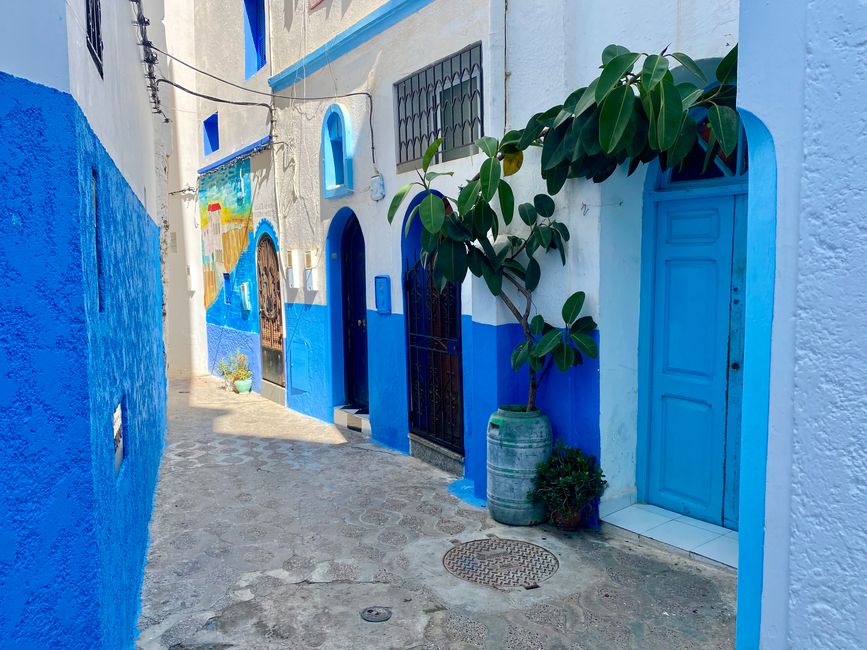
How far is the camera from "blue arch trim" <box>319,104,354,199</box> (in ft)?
24.9

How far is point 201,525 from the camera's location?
5.34 meters

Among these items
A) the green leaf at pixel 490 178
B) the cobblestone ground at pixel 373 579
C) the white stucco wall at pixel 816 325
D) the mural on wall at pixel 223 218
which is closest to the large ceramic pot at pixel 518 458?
the cobblestone ground at pixel 373 579

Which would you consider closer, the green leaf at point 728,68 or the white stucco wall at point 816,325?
the white stucco wall at point 816,325

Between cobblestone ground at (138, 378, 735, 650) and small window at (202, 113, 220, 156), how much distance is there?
26.7ft

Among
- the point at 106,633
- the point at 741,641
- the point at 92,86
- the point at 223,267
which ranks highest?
the point at 92,86

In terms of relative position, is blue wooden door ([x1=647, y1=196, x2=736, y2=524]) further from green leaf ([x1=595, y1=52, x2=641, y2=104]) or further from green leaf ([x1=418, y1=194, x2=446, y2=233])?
green leaf ([x1=418, y1=194, x2=446, y2=233])

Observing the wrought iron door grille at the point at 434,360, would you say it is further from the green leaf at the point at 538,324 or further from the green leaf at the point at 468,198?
the green leaf at the point at 468,198

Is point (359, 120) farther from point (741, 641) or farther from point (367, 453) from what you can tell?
point (741, 641)

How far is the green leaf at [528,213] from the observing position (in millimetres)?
4801

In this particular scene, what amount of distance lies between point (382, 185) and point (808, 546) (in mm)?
5845

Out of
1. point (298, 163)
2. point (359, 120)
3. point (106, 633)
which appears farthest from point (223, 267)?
point (106, 633)

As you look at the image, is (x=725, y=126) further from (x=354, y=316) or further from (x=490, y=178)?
(x=354, y=316)

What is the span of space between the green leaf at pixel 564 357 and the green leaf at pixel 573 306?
182 millimetres

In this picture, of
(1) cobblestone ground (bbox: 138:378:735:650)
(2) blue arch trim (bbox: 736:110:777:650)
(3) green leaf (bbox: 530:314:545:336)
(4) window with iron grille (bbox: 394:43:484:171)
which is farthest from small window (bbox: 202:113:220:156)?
(2) blue arch trim (bbox: 736:110:777:650)
